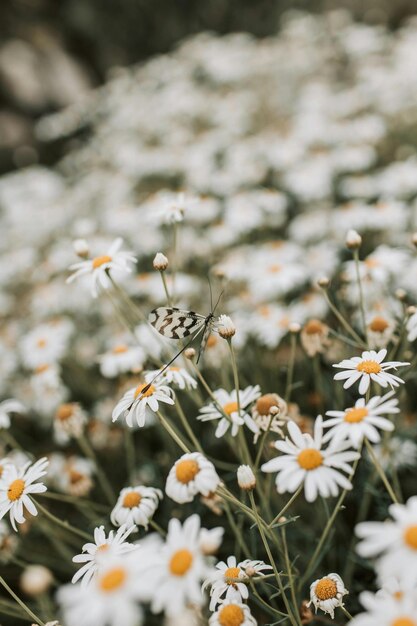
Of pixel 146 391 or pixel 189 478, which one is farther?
pixel 146 391

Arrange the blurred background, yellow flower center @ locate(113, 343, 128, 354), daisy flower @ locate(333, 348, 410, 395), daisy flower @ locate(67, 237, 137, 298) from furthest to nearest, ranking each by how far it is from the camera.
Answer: the blurred background, yellow flower center @ locate(113, 343, 128, 354), daisy flower @ locate(67, 237, 137, 298), daisy flower @ locate(333, 348, 410, 395)

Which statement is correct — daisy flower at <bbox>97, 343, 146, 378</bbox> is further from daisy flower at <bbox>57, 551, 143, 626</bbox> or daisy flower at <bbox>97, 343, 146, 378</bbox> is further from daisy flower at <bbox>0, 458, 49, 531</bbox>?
daisy flower at <bbox>57, 551, 143, 626</bbox>

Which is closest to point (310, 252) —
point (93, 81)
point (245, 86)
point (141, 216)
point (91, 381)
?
point (141, 216)

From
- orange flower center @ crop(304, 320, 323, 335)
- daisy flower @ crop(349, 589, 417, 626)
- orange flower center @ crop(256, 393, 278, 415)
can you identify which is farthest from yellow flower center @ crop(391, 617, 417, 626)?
orange flower center @ crop(304, 320, 323, 335)

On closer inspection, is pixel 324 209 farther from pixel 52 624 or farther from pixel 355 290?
pixel 52 624

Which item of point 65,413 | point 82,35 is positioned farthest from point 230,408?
point 82,35

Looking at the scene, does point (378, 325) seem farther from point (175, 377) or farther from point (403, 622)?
point (403, 622)
